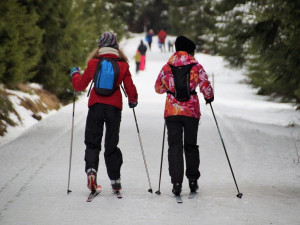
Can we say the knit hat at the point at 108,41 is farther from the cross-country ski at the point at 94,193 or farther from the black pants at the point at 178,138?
the cross-country ski at the point at 94,193

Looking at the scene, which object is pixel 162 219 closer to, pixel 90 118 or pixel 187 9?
pixel 90 118

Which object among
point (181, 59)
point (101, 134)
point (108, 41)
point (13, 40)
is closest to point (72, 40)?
point (13, 40)

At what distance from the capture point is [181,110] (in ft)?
21.6

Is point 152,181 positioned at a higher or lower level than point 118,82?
lower

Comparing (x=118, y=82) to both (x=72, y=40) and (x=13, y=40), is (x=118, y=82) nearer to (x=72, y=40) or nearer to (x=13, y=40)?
(x=13, y=40)

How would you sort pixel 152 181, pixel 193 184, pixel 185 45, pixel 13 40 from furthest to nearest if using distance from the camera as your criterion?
pixel 13 40 < pixel 152 181 < pixel 193 184 < pixel 185 45

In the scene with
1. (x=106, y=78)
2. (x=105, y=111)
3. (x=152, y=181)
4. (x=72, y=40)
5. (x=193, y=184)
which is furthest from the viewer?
(x=72, y=40)

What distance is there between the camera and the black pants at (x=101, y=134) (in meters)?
6.62

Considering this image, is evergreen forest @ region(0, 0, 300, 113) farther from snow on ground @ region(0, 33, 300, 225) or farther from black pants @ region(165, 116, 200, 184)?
black pants @ region(165, 116, 200, 184)

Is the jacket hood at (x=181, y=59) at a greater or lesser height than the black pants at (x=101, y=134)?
greater

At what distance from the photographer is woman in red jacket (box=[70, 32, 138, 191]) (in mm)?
6594

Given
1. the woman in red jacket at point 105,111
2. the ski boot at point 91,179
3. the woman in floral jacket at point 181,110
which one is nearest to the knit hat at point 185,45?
the woman in floral jacket at point 181,110

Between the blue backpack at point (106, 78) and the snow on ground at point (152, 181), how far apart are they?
1300mm

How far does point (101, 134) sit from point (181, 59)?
4.36ft
